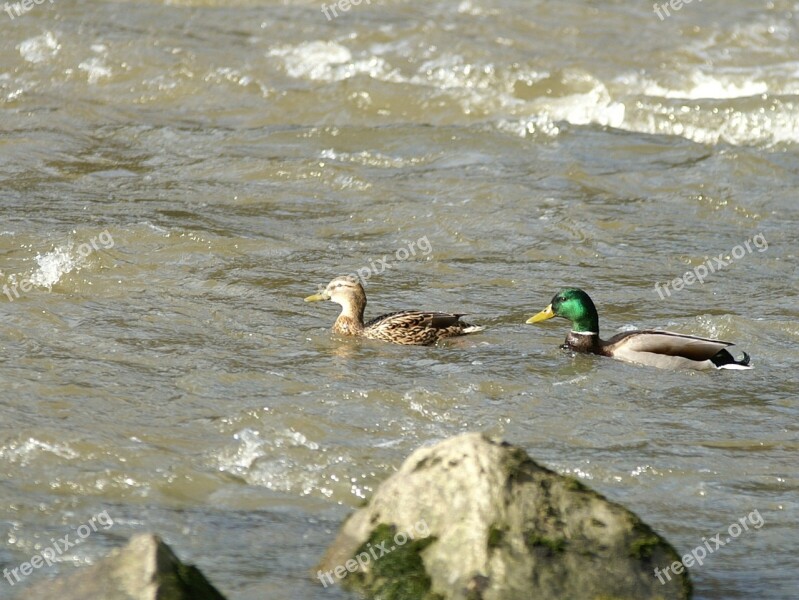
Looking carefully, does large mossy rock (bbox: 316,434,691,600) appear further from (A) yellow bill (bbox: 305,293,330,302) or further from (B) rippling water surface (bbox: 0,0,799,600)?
(A) yellow bill (bbox: 305,293,330,302)

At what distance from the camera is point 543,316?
34.2ft

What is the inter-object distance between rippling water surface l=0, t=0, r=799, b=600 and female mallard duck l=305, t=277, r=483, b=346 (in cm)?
20

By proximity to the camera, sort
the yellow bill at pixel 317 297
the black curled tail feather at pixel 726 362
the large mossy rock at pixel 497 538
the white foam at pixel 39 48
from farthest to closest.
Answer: the white foam at pixel 39 48, the yellow bill at pixel 317 297, the black curled tail feather at pixel 726 362, the large mossy rock at pixel 497 538

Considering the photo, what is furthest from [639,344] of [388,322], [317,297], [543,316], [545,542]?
[545,542]

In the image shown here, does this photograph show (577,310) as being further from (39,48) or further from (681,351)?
(39,48)

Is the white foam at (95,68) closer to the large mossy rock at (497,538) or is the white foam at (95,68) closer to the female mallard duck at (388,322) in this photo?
the female mallard duck at (388,322)

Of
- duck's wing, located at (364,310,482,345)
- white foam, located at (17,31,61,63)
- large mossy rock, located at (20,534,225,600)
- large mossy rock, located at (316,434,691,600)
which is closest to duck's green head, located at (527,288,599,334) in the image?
duck's wing, located at (364,310,482,345)

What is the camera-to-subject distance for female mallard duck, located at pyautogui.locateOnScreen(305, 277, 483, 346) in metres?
10.1

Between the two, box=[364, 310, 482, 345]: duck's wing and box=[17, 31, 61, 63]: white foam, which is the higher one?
box=[17, 31, 61, 63]: white foam

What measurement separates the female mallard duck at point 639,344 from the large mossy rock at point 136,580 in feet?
17.0

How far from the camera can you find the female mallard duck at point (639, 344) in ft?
31.5

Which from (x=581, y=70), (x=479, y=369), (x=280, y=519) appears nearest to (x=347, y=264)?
(x=479, y=369)

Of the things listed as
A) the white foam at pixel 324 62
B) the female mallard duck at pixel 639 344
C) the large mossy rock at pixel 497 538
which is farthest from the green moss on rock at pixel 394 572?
the white foam at pixel 324 62

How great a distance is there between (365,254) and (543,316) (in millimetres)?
2415
